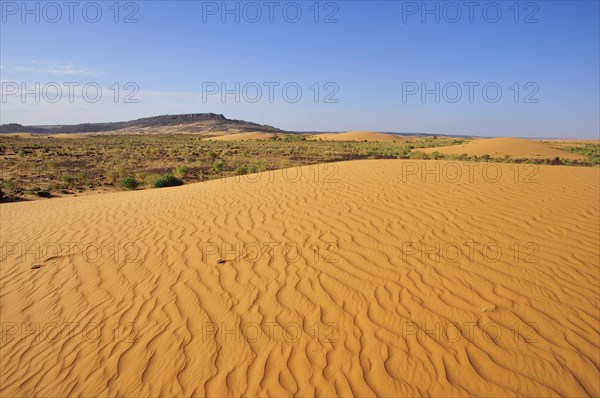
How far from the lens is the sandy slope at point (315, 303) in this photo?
3.02 m

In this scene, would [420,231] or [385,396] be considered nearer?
[385,396]

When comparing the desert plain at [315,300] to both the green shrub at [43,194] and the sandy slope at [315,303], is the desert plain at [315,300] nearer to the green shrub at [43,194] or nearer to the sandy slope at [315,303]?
the sandy slope at [315,303]

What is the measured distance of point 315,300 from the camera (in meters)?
4.04

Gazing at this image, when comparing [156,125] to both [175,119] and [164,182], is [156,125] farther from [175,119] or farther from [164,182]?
[164,182]

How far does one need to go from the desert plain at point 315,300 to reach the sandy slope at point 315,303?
0.02 m

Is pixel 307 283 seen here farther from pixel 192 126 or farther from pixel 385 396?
pixel 192 126

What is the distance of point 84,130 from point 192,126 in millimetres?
43672

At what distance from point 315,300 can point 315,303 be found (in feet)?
0.20

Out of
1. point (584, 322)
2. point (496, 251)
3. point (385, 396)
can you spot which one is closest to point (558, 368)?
point (584, 322)

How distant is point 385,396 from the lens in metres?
2.75

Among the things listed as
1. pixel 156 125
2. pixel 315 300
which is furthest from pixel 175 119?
pixel 315 300

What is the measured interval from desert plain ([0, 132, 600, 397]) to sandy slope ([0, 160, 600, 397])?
0.02 m

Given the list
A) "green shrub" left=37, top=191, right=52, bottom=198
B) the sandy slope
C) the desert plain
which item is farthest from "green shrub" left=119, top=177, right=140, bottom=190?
the sandy slope

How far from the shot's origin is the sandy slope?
3.02 meters
